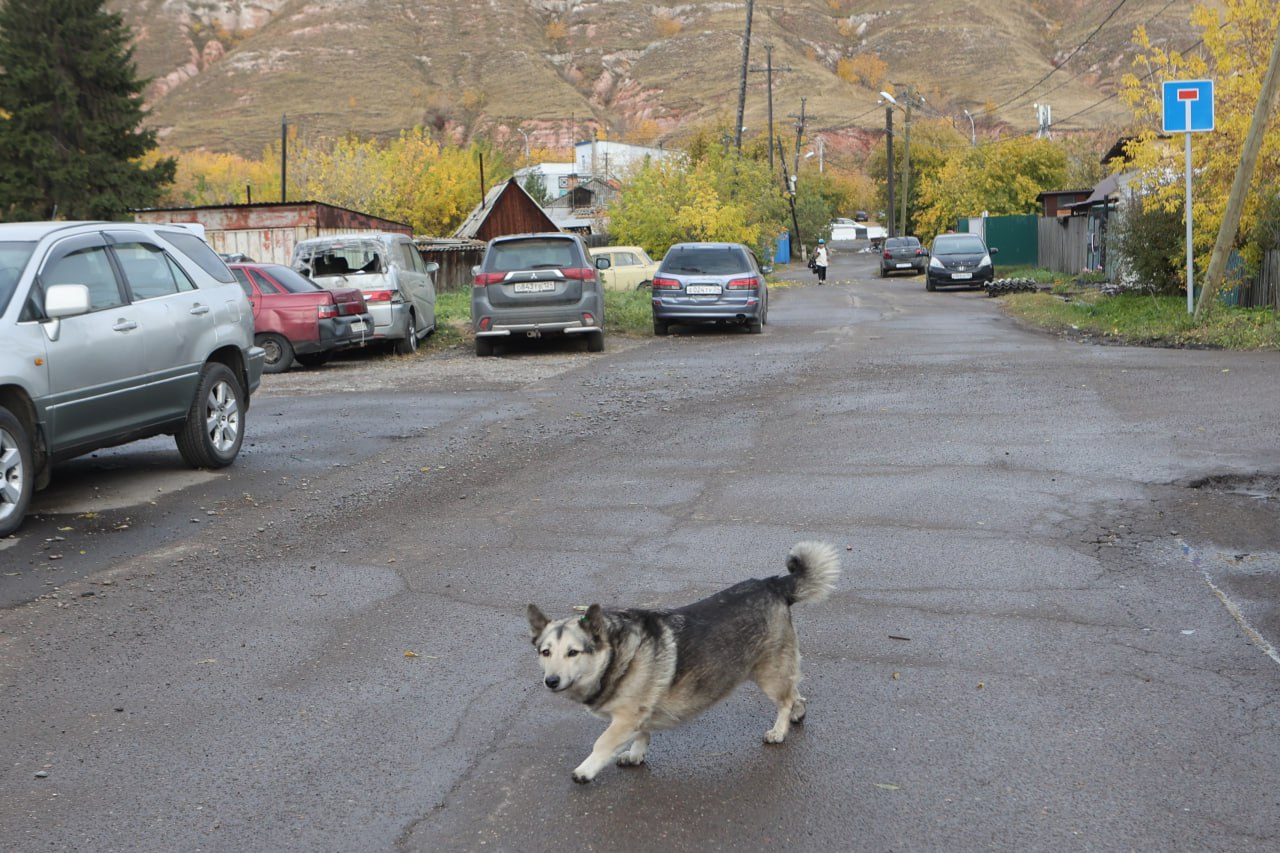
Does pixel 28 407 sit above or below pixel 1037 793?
above

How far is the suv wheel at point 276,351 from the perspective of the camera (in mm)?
18328

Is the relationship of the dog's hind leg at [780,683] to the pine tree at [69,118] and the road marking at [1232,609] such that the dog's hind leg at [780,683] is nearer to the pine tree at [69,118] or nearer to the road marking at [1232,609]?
the road marking at [1232,609]

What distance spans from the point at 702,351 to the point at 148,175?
131 feet

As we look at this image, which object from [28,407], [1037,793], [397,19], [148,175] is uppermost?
[397,19]

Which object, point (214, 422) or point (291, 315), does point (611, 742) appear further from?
point (291, 315)

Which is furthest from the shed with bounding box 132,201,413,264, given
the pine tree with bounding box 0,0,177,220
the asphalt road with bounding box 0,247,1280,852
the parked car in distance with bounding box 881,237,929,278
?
the parked car in distance with bounding box 881,237,929,278

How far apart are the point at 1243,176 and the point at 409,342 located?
42.2ft

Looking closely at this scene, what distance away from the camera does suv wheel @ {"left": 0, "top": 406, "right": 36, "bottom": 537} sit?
7.64 m

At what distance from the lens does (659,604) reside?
236 inches

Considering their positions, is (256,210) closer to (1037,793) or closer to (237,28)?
(1037,793)

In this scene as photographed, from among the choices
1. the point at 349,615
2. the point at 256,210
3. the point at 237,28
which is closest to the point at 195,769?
the point at 349,615

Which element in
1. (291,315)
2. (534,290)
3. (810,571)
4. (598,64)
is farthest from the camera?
(598,64)

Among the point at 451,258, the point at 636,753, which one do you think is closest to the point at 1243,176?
the point at 636,753

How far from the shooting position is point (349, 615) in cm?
605
